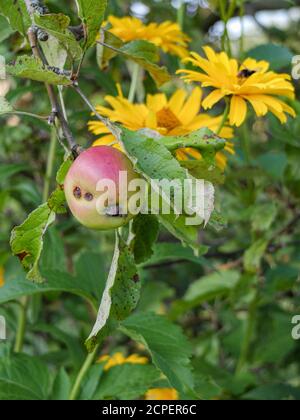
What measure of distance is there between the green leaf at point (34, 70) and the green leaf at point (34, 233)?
0.11m

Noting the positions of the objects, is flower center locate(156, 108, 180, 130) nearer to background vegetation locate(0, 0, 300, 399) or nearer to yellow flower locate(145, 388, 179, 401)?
background vegetation locate(0, 0, 300, 399)

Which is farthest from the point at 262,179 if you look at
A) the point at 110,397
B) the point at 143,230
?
the point at 143,230

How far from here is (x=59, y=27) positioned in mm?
580

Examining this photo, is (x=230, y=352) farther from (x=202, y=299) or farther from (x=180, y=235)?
(x=180, y=235)

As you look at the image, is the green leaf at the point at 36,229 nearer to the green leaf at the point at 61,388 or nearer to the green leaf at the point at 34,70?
the green leaf at the point at 34,70

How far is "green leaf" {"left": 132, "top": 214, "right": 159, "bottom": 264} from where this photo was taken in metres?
0.63

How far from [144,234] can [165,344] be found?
22cm

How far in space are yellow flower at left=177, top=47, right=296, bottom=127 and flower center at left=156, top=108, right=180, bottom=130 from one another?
9 centimetres

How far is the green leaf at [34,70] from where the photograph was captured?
1.86 ft

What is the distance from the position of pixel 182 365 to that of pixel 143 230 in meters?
0.22

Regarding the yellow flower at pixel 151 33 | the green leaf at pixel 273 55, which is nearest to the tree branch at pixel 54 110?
the yellow flower at pixel 151 33

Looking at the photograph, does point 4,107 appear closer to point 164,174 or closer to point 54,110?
point 54,110

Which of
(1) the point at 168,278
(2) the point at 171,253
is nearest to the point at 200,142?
(2) the point at 171,253

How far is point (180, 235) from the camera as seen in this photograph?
1.92 ft
